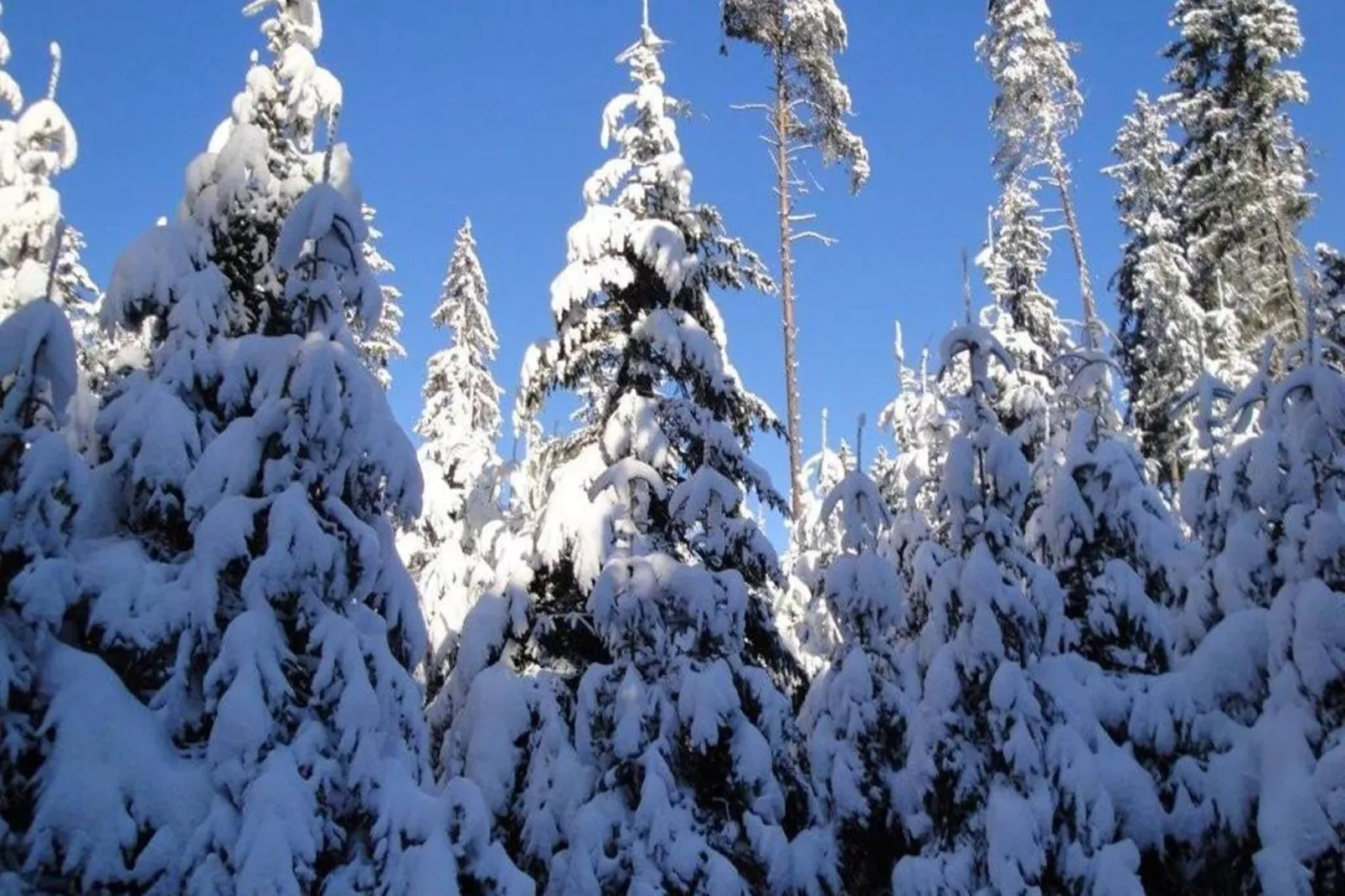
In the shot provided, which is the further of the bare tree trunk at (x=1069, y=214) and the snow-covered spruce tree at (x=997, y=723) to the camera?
the bare tree trunk at (x=1069, y=214)

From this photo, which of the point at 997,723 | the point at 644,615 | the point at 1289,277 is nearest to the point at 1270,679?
the point at 997,723

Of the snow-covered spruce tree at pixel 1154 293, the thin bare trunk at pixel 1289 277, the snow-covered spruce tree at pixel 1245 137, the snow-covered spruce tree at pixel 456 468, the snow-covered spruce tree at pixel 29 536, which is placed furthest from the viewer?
the snow-covered spruce tree at pixel 1154 293

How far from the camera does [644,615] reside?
1076 cm

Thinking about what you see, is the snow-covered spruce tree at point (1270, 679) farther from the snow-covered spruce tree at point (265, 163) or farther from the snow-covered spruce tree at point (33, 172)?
the snow-covered spruce tree at point (33, 172)

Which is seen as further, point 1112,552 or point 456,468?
point 456,468

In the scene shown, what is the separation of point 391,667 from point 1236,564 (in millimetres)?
6786

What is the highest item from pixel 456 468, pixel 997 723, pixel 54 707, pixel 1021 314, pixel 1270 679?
pixel 1021 314

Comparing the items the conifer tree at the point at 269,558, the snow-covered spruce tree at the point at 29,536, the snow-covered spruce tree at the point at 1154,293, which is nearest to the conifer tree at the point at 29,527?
the snow-covered spruce tree at the point at 29,536

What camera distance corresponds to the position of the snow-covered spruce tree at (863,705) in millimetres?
10719

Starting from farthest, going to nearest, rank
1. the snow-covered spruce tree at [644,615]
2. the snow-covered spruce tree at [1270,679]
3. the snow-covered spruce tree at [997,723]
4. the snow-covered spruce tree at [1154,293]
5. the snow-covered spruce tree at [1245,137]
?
the snow-covered spruce tree at [1154,293]
the snow-covered spruce tree at [1245,137]
the snow-covered spruce tree at [644,615]
the snow-covered spruce tree at [997,723]
the snow-covered spruce tree at [1270,679]

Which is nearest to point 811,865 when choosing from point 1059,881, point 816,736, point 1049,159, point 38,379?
point 816,736

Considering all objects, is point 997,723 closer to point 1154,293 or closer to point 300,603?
point 300,603

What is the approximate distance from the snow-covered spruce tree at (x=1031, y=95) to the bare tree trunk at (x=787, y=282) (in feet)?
29.5

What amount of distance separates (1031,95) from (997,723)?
2541 centimetres
